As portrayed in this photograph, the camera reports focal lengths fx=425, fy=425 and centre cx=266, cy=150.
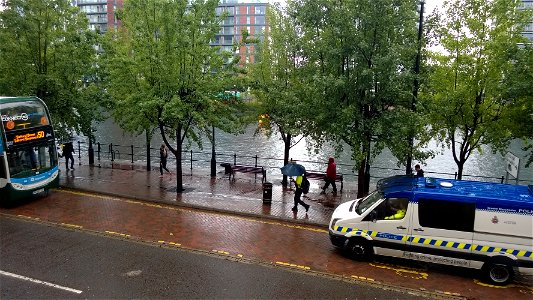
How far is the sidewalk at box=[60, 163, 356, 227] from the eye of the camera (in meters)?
15.6

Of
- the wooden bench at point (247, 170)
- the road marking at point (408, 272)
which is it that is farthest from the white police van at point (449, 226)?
Result: the wooden bench at point (247, 170)

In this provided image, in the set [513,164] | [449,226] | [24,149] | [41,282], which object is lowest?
[41,282]

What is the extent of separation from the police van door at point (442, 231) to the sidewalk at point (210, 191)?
4.16 m

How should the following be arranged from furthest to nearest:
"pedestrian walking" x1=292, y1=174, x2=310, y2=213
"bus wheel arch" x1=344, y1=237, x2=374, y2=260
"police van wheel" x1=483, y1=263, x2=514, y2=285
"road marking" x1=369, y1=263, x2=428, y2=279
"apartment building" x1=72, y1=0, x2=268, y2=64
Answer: "apartment building" x1=72, y1=0, x2=268, y2=64, "pedestrian walking" x1=292, y1=174, x2=310, y2=213, "bus wheel arch" x1=344, y1=237, x2=374, y2=260, "road marking" x1=369, y1=263, x2=428, y2=279, "police van wheel" x1=483, y1=263, x2=514, y2=285

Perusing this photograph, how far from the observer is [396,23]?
1409 centimetres

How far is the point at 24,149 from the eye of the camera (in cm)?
1576

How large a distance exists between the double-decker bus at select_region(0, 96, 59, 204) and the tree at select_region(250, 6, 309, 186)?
8.71 meters

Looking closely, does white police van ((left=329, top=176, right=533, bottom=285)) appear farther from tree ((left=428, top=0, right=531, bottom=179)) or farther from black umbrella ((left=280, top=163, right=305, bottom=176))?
black umbrella ((left=280, top=163, right=305, bottom=176))

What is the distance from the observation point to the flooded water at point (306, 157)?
29438 mm

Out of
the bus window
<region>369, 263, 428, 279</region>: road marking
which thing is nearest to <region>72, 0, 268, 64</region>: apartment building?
the bus window

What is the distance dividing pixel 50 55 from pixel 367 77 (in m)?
14.5

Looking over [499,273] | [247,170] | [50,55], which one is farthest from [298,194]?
[50,55]

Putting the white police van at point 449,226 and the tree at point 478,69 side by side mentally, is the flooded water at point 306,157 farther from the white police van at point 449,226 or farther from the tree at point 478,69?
the white police van at point 449,226

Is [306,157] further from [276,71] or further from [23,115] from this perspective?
[23,115]
